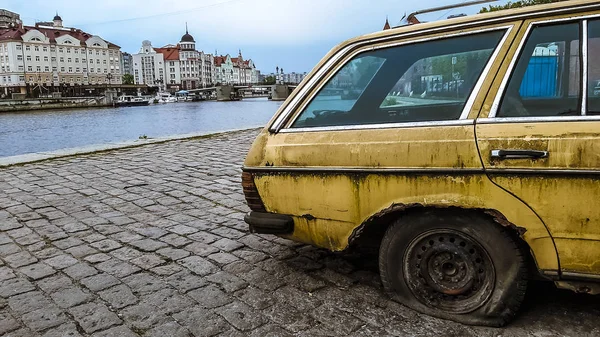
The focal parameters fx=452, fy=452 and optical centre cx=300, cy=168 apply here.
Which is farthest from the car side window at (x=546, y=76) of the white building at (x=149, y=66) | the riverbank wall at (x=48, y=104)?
the white building at (x=149, y=66)

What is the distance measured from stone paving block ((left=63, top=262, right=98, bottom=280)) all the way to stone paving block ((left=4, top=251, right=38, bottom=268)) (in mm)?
427

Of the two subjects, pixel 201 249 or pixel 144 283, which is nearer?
pixel 144 283

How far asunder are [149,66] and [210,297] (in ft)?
564

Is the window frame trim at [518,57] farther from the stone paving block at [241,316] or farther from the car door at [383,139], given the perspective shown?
the stone paving block at [241,316]

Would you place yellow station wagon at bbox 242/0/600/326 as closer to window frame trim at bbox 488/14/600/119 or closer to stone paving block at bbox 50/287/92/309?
window frame trim at bbox 488/14/600/119

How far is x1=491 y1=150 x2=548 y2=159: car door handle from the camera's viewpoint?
2285mm

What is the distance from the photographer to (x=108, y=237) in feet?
14.5

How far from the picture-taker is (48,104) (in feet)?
253

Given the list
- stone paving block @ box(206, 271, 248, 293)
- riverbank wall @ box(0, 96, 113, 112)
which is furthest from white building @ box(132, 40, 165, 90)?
stone paving block @ box(206, 271, 248, 293)

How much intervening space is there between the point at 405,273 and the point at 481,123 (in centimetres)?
100

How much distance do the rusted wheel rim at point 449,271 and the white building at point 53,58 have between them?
127m

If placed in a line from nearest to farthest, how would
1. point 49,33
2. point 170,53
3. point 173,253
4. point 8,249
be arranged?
point 173,253 < point 8,249 < point 49,33 < point 170,53

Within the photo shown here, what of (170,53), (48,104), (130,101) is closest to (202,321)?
(48,104)

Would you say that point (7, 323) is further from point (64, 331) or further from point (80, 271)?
point (80, 271)
